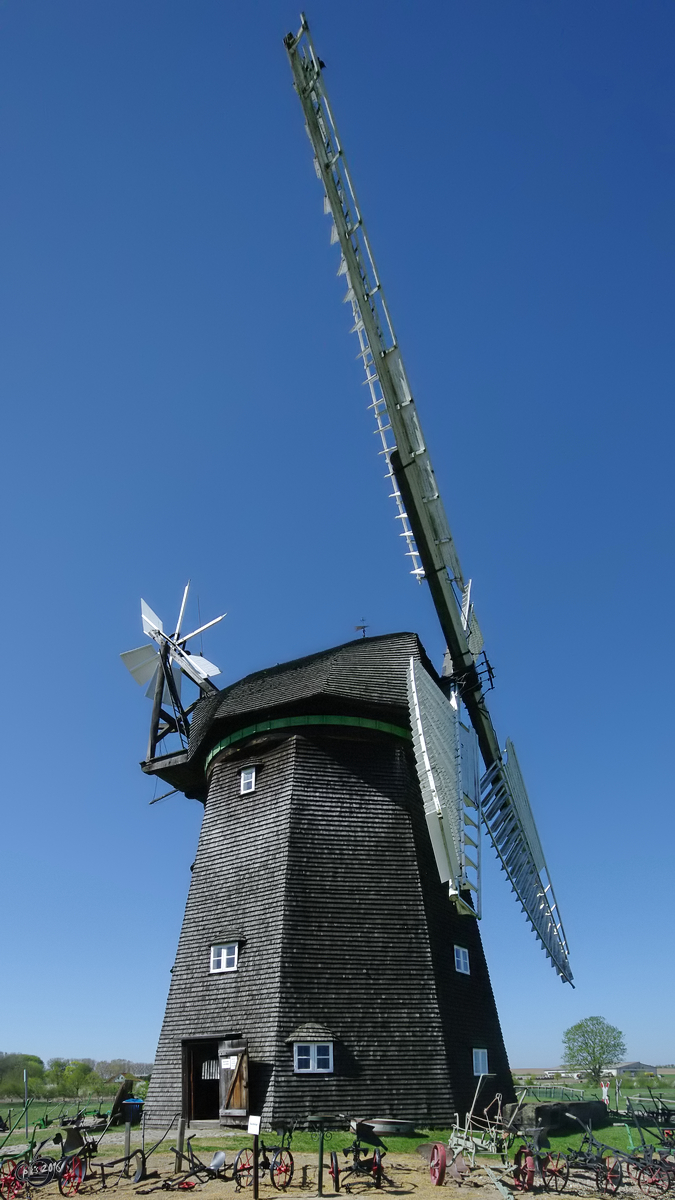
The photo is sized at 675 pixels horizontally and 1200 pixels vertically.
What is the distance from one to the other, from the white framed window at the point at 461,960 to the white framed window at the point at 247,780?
6.17m

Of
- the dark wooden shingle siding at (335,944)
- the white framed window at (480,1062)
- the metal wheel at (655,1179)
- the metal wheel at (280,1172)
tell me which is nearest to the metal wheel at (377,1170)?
the metal wheel at (280,1172)

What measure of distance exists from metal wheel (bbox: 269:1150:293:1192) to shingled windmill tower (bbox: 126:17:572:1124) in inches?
144

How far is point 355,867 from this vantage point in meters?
19.1

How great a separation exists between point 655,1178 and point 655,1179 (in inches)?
0.9

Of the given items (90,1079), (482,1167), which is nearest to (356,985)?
(482,1167)

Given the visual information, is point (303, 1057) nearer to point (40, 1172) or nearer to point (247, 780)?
point (40, 1172)

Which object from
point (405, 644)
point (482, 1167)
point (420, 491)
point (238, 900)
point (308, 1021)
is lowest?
point (482, 1167)

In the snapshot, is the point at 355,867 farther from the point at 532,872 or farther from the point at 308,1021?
the point at 532,872

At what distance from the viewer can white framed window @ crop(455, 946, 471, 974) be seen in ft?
65.3

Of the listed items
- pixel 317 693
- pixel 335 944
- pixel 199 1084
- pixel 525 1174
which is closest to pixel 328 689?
pixel 317 693

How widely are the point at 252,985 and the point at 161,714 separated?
353 inches

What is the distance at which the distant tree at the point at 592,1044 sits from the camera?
63.8 metres

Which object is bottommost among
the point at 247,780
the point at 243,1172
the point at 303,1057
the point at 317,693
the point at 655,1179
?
the point at 655,1179

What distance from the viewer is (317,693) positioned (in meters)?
20.0
